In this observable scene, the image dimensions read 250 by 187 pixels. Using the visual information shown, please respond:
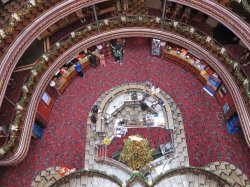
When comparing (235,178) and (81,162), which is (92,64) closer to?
(81,162)

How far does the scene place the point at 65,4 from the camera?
26406 millimetres

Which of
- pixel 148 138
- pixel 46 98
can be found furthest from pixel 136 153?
pixel 46 98

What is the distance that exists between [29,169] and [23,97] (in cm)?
705

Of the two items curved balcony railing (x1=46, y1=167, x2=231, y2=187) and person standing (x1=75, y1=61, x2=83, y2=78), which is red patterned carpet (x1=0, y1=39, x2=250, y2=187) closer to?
person standing (x1=75, y1=61, x2=83, y2=78)

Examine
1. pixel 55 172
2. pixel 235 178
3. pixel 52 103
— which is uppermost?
pixel 52 103

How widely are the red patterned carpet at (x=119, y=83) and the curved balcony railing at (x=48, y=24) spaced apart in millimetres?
7593

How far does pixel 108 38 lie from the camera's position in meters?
30.6

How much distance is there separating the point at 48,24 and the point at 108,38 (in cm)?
660

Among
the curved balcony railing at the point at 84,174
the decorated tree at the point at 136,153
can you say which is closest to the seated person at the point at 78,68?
the decorated tree at the point at 136,153

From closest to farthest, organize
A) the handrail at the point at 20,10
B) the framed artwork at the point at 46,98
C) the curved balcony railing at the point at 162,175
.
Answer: the curved balcony railing at the point at 162,175 → the handrail at the point at 20,10 → the framed artwork at the point at 46,98

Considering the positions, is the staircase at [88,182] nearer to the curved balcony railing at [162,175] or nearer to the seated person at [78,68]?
the curved balcony railing at [162,175]

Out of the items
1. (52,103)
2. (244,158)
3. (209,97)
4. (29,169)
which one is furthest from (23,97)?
(244,158)

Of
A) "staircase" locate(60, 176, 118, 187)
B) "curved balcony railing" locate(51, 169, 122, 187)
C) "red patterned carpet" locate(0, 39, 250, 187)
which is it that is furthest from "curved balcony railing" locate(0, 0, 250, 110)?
"staircase" locate(60, 176, 118, 187)

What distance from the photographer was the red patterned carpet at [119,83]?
27719 millimetres
